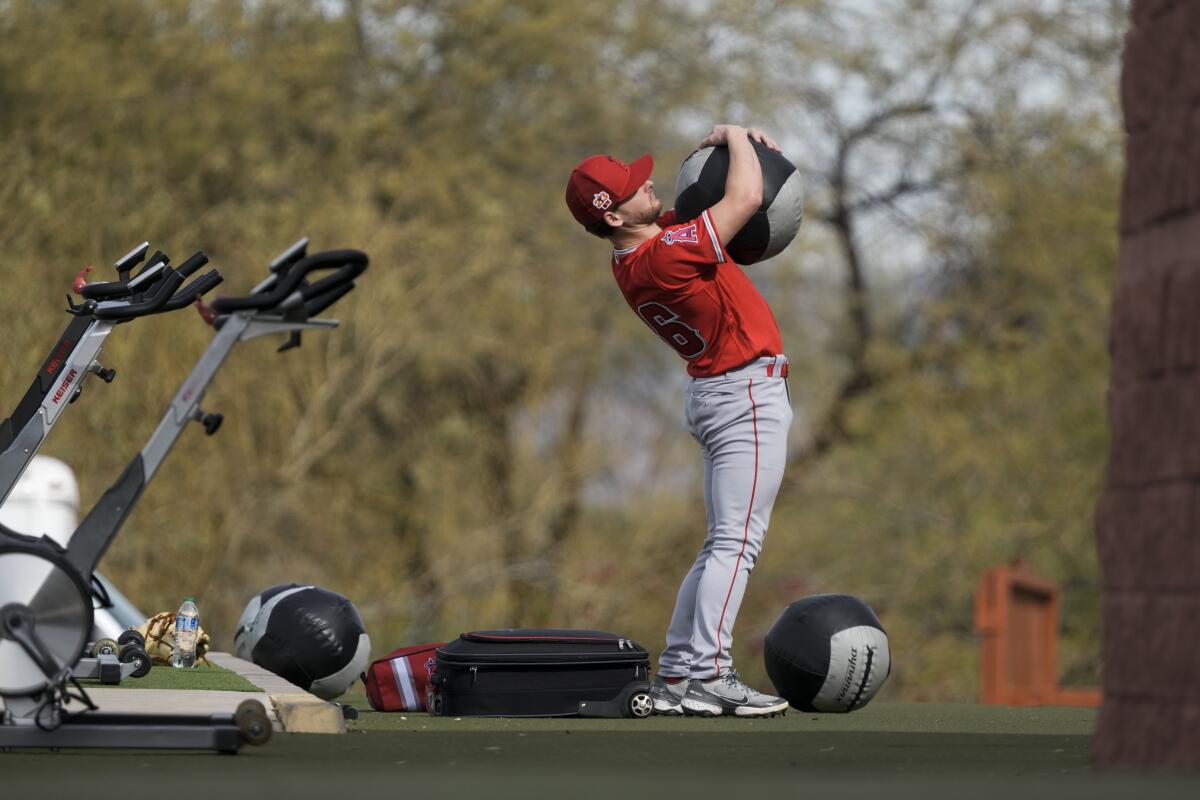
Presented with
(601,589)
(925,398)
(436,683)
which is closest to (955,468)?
(925,398)

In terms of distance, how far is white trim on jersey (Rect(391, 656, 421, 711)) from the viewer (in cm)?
746

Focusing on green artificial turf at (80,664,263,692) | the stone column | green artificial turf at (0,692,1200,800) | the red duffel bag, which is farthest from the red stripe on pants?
the stone column

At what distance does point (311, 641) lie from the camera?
24.8ft

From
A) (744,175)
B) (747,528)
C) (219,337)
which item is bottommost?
(747,528)

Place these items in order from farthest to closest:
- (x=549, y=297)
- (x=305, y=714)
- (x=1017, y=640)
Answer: (x=549, y=297), (x=1017, y=640), (x=305, y=714)

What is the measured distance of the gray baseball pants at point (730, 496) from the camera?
6.81m

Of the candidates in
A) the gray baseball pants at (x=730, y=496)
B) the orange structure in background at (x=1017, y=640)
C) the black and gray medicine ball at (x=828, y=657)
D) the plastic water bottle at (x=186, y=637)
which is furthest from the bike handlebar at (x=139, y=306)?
the orange structure in background at (x=1017, y=640)

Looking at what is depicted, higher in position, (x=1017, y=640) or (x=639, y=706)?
(x=639, y=706)

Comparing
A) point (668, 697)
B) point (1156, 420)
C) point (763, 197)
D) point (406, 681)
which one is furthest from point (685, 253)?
point (1156, 420)

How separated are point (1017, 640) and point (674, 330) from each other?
6.04m

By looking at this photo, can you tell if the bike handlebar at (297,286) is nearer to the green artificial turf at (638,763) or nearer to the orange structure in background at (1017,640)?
the green artificial turf at (638,763)

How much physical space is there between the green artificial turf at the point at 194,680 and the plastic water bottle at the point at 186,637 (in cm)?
36

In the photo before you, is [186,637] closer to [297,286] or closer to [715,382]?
[715,382]

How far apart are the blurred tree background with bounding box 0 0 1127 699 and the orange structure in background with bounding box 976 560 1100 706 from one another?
6517 mm
